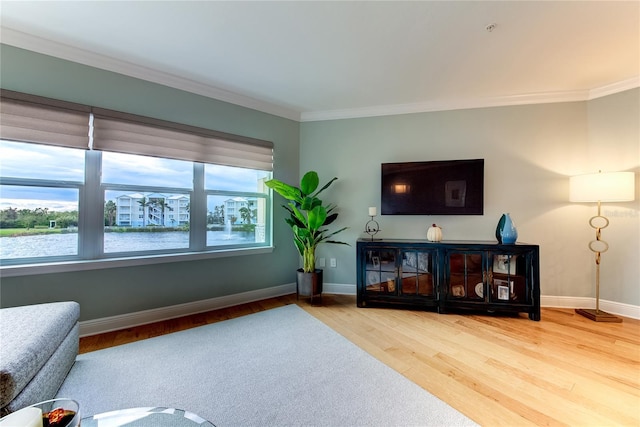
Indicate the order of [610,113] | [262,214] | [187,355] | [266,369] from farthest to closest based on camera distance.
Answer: [262,214], [610,113], [187,355], [266,369]

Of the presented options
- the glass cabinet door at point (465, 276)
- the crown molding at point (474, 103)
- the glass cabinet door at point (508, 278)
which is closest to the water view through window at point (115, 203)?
the crown molding at point (474, 103)

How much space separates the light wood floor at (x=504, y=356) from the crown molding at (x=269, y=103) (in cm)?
235

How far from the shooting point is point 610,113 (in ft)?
9.00

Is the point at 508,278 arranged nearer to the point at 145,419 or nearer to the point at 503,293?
the point at 503,293

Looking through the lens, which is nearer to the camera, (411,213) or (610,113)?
(610,113)

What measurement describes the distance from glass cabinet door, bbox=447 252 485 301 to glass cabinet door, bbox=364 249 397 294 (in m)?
0.57

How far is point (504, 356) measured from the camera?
→ 191 centimetres

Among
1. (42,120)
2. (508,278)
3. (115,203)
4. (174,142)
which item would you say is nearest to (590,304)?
(508,278)

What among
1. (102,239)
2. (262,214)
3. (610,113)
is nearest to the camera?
(102,239)

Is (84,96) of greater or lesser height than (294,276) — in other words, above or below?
above

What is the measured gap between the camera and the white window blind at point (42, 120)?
1.93 m

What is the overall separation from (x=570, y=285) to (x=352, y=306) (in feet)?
8.03

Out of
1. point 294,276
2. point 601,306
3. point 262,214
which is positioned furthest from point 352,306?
point 601,306

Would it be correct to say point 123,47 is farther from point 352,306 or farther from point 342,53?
point 352,306
